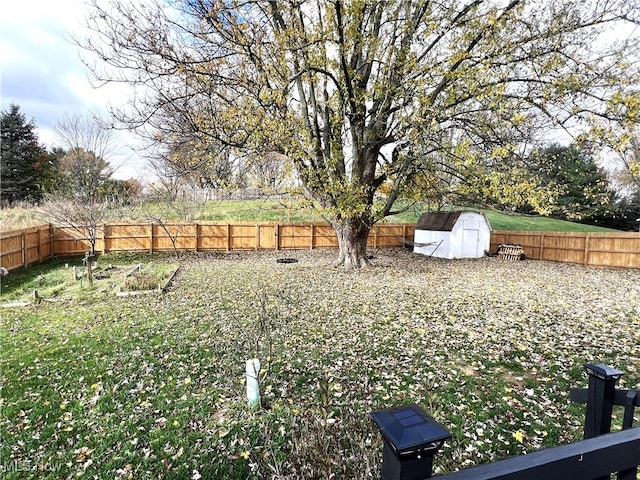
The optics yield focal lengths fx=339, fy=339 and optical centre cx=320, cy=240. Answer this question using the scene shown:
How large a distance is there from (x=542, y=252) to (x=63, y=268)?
1971 centimetres

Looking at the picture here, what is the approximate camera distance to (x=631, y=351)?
473 centimetres

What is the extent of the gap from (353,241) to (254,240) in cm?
696

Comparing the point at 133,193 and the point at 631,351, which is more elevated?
the point at 133,193

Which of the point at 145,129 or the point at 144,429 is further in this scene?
the point at 145,129

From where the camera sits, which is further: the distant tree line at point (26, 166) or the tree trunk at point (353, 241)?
the distant tree line at point (26, 166)

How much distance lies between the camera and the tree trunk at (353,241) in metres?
11.0

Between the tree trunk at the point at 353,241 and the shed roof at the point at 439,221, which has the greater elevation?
the shed roof at the point at 439,221

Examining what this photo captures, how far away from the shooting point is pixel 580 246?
14.4 meters

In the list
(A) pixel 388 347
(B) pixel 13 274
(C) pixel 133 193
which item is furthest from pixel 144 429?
(C) pixel 133 193

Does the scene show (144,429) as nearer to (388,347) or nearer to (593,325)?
(388,347)

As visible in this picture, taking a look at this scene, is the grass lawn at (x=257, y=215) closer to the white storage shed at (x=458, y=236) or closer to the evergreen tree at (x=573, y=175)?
the white storage shed at (x=458, y=236)

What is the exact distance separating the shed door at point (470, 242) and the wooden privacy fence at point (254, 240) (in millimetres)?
1700
